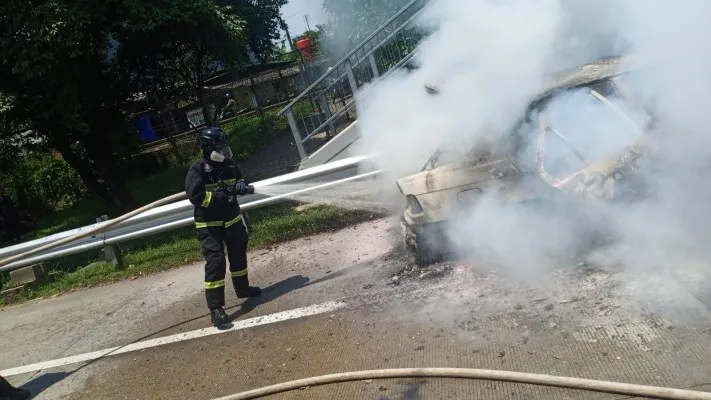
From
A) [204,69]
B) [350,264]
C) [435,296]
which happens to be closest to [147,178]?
[204,69]

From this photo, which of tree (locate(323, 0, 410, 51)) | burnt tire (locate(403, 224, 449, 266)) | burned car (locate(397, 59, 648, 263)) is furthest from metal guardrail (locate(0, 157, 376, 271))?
tree (locate(323, 0, 410, 51))

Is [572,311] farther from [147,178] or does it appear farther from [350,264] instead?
[147,178]

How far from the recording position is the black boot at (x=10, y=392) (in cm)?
493

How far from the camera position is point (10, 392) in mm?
4980

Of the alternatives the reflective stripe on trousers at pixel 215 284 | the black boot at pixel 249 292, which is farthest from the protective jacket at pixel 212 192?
the black boot at pixel 249 292

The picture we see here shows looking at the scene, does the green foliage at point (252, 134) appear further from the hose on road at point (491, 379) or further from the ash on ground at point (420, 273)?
the hose on road at point (491, 379)

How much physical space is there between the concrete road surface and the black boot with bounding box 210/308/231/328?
14cm

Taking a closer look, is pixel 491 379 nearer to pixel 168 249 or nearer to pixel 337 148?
pixel 168 249

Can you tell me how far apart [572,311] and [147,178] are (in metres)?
17.3

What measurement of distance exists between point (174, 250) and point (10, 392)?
3502mm

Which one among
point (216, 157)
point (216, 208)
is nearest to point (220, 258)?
point (216, 208)

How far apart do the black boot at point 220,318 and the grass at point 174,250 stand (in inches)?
86.3

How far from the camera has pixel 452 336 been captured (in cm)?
426

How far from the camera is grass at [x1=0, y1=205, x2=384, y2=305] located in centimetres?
770
